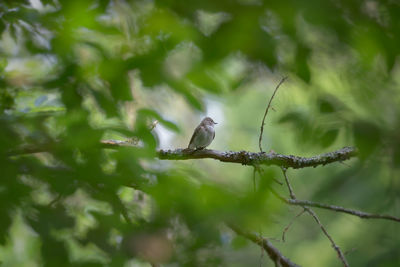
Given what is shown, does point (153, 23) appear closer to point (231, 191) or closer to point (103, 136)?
point (103, 136)

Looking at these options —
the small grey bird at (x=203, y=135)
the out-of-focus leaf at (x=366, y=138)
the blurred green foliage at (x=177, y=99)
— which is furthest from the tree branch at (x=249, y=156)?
the small grey bird at (x=203, y=135)

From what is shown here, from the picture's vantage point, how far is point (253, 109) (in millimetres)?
11766

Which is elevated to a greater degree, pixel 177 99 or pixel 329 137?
pixel 329 137

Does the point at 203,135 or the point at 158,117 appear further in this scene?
the point at 203,135

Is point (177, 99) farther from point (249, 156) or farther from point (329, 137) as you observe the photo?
point (249, 156)

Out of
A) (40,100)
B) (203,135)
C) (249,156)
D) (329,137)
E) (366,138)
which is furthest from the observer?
(203,135)

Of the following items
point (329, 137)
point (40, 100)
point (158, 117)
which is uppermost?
point (329, 137)

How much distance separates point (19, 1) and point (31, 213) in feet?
3.41

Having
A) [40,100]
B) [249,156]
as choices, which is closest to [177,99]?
[40,100]

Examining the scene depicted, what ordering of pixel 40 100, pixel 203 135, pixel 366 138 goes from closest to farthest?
pixel 366 138 → pixel 40 100 → pixel 203 135

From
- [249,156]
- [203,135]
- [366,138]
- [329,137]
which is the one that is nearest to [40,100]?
[249,156]

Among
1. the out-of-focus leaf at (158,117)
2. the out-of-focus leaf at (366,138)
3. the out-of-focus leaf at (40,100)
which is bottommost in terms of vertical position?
the out-of-focus leaf at (40,100)

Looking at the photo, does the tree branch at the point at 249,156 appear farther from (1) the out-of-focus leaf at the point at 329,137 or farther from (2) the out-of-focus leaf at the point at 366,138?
(2) the out-of-focus leaf at the point at 366,138

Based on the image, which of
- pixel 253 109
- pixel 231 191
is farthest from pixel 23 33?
pixel 253 109
